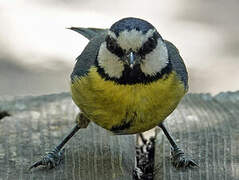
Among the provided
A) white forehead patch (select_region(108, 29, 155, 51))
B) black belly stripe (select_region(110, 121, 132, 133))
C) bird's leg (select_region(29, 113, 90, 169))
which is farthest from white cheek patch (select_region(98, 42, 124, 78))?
bird's leg (select_region(29, 113, 90, 169))

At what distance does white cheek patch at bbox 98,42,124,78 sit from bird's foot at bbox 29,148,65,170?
45cm

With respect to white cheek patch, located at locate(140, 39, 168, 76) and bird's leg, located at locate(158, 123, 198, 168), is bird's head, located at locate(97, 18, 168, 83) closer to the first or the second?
white cheek patch, located at locate(140, 39, 168, 76)

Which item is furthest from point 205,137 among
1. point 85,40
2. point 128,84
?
point 85,40

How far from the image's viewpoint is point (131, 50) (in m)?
3.61

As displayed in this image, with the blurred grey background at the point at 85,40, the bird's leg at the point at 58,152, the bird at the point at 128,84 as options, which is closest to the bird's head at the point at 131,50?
the bird at the point at 128,84

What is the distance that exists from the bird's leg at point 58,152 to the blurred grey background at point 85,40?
2271 mm

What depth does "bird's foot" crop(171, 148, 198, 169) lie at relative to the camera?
3592 millimetres

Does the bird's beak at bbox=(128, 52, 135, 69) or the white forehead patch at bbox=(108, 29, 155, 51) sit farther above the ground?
the white forehead patch at bbox=(108, 29, 155, 51)

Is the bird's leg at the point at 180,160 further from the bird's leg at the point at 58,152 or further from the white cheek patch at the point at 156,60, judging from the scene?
the bird's leg at the point at 58,152

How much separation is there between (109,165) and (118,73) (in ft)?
1.42

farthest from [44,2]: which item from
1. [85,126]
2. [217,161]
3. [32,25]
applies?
[217,161]

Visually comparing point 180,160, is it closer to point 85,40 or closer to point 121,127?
point 121,127

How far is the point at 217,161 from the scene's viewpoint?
3.72m

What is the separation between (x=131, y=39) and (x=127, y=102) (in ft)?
1.09
